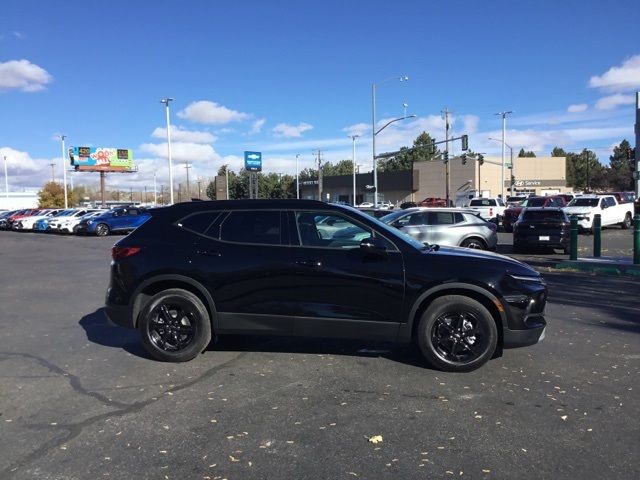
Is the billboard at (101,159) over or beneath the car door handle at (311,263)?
over

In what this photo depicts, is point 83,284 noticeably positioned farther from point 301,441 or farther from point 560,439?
point 560,439

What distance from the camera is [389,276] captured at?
17.7 ft

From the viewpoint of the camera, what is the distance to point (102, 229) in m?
31.6

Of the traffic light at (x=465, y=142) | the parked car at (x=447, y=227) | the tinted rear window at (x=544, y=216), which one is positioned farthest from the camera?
the traffic light at (x=465, y=142)

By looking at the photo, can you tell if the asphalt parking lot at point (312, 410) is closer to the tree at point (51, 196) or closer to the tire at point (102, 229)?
the tire at point (102, 229)

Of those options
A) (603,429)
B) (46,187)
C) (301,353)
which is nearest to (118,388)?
(301,353)

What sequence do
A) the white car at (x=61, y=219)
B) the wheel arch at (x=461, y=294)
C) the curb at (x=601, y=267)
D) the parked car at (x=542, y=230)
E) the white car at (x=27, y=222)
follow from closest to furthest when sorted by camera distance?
1. the wheel arch at (x=461, y=294)
2. the curb at (x=601, y=267)
3. the parked car at (x=542, y=230)
4. the white car at (x=61, y=219)
5. the white car at (x=27, y=222)

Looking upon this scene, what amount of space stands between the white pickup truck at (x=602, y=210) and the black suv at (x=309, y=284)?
22061mm

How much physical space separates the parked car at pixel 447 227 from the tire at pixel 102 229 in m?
21.5

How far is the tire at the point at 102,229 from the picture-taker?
31.5 meters

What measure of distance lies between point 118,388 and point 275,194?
107 m

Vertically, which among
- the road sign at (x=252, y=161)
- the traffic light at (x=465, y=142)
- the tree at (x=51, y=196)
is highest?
the road sign at (x=252, y=161)

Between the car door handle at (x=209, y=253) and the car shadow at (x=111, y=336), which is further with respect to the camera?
the car shadow at (x=111, y=336)

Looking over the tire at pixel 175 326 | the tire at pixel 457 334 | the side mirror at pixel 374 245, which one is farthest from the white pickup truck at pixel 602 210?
the tire at pixel 175 326
